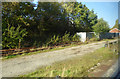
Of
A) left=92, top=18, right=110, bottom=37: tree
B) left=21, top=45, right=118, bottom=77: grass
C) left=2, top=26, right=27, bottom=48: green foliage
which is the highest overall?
left=92, top=18, right=110, bottom=37: tree

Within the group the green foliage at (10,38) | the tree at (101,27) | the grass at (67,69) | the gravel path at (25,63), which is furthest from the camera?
the tree at (101,27)

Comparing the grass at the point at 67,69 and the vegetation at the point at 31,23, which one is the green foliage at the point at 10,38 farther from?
the grass at the point at 67,69

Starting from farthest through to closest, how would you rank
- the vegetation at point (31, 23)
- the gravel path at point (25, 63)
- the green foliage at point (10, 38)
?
the vegetation at point (31, 23) < the green foliage at point (10, 38) < the gravel path at point (25, 63)

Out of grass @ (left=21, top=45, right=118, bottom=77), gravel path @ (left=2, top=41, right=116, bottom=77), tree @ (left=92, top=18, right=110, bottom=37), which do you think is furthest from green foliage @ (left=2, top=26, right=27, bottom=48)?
tree @ (left=92, top=18, right=110, bottom=37)

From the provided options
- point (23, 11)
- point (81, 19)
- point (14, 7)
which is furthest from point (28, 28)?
point (81, 19)

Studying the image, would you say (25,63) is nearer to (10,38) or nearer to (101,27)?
(10,38)

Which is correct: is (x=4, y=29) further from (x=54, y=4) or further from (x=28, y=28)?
(x=54, y=4)

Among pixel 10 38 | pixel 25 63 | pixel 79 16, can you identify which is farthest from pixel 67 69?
pixel 79 16

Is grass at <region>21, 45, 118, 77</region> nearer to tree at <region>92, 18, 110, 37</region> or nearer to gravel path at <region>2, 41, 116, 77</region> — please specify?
gravel path at <region>2, 41, 116, 77</region>

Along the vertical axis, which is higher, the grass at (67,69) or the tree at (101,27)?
the tree at (101,27)

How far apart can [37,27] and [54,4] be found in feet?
12.4

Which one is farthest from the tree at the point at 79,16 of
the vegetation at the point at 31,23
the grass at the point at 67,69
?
the grass at the point at 67,69

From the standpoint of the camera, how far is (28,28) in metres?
7.76

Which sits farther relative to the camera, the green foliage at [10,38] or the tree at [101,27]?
the tree at [101,27]
